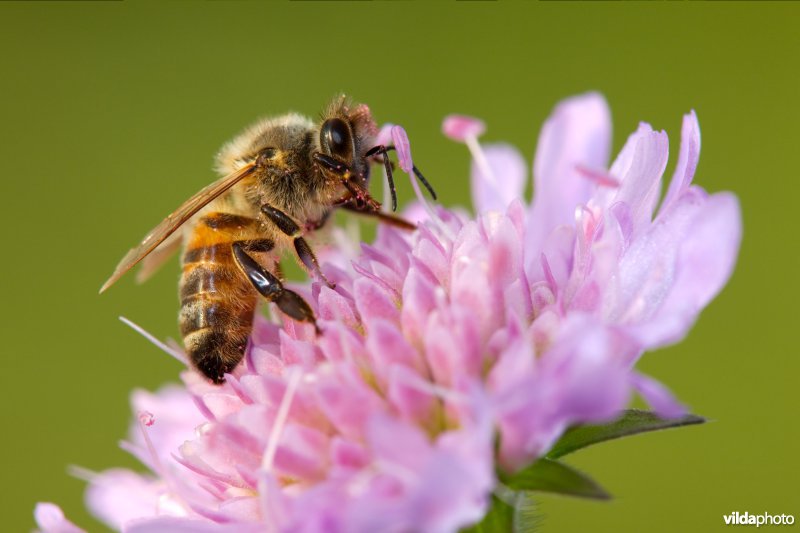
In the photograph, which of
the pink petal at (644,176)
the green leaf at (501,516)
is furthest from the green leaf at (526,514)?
the pink petal at (644,176)

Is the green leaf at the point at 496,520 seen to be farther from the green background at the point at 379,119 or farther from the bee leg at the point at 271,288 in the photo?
the green background at the point at 379,119

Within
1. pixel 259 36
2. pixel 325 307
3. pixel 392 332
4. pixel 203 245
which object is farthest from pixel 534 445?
pixel 259 36

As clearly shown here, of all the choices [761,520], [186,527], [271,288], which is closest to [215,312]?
[271,288]

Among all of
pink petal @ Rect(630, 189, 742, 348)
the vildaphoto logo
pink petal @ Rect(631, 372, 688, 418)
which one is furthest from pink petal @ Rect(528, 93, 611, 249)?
the vildaphoto logo

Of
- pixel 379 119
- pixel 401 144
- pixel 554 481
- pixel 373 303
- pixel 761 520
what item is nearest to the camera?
pixel 554 481

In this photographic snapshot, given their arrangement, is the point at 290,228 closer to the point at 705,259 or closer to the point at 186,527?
the point at 186,527

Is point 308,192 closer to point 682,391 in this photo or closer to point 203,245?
point 203,245
